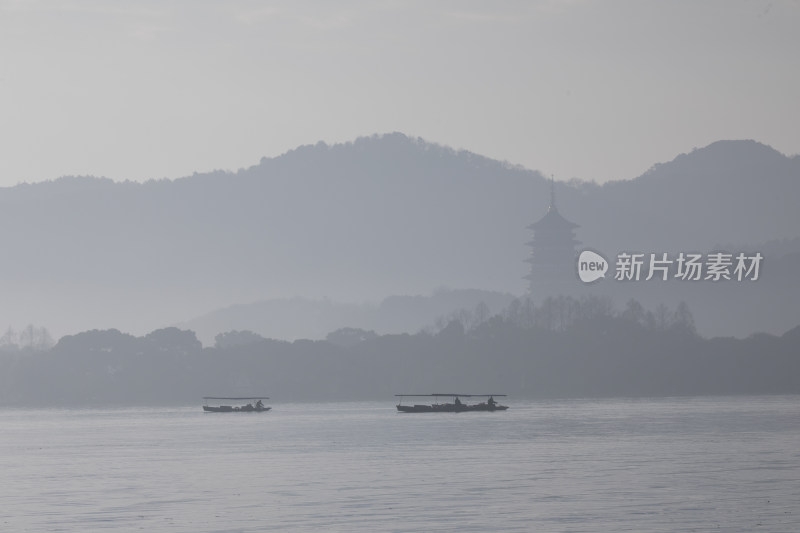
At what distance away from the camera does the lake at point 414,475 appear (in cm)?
5634

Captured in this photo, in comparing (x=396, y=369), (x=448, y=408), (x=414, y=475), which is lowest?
(x=414, y=475)

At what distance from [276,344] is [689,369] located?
48.2 metres

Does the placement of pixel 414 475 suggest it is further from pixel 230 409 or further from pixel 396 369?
pixel 396 369

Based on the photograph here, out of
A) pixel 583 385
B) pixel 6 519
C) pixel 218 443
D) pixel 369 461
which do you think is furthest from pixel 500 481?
pixel 583 385

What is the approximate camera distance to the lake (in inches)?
2218

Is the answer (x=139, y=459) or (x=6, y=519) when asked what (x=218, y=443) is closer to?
(x=139, y=459)

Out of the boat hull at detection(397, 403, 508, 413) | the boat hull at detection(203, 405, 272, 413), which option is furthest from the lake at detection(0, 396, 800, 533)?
the boat hull at detection(203, 405, 272, 413)

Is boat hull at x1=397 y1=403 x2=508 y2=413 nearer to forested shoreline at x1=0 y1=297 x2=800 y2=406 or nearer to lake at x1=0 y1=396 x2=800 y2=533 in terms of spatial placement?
lake at x1=0 y1=396 x2=800 y2=533

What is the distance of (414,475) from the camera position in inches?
2884

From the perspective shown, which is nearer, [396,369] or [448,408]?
[448,408]

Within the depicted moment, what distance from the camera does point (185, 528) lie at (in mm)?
54750

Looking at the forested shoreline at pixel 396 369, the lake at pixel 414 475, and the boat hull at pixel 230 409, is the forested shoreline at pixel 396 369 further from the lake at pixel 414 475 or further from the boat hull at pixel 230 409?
the lake at pixel 414 475

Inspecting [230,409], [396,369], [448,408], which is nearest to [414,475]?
[448,408]

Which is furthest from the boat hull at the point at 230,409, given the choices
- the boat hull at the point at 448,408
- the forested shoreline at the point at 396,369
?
the forested shoreline at the point at 396,369
